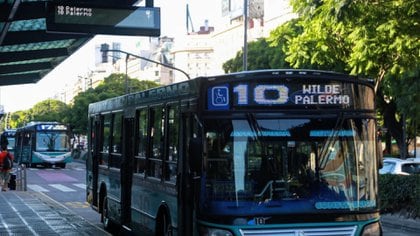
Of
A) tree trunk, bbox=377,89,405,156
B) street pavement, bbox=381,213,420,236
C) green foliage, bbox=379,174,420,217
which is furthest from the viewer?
tree trunk, bbox=377,89,405,156

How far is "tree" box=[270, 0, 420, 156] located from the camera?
12648 millimetres

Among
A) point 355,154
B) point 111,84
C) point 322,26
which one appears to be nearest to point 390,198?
point 322,26

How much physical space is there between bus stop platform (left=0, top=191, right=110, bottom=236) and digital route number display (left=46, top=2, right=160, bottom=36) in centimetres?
385

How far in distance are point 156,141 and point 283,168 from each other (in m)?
2.89

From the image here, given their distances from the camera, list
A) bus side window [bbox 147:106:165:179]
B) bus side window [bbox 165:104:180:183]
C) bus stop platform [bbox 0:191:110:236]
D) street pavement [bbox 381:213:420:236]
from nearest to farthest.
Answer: bus side window [bbox 165:104:180:183]
bus side window [bbox 147:106:165:179]
bus stop platform [bbox 0:191:110:236]
street pavement [bbox 381:213:420:236]

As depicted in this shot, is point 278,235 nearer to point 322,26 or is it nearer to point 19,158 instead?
point 322,26

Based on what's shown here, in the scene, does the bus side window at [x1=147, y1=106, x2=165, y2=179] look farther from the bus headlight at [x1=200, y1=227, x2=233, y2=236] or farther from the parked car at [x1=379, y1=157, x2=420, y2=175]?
the parked car at [x1=379, y1=157, x2=420, y2=175]

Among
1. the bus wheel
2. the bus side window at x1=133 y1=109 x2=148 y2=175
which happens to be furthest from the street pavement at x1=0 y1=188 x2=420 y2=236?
the bus side window at x1=133 y1=109 x2=148 y2=175

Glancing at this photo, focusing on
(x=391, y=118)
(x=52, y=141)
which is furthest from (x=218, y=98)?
(x=52, y=141)

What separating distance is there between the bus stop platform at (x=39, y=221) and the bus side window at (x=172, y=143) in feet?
14.4

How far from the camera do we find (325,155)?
744 centimetres

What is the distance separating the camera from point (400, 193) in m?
16.3

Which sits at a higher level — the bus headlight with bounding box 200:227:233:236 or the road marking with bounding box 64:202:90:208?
the bus headlight with bounding box 200:227:233:236

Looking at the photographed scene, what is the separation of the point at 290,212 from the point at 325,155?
0.78 m
